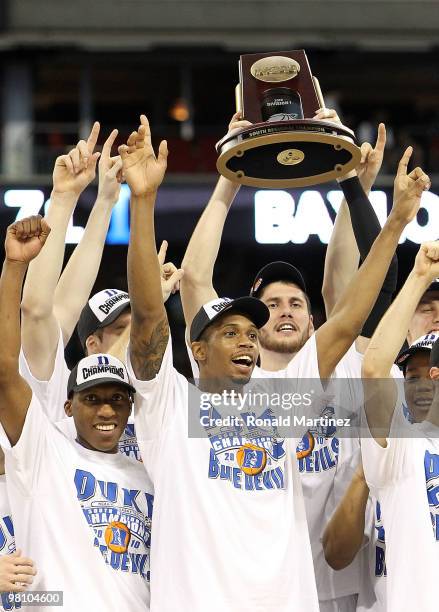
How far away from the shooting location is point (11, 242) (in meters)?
3.79

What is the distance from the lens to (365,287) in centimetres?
412

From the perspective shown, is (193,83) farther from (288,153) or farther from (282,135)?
(282,135)

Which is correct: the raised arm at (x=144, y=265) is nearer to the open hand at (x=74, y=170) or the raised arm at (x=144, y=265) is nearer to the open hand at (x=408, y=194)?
the open hand at (x=74, y=170)

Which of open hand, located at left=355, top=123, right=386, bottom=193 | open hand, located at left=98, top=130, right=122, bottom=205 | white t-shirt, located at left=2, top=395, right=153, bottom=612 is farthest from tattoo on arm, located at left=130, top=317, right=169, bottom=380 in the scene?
open hand, located at left=355, top=123, right=386, bottom=193

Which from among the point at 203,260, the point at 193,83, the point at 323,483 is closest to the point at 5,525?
the point at 323,483

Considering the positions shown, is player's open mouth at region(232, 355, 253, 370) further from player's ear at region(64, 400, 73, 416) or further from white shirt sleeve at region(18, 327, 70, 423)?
white shirt sleeve at region(18, 327, 70, 423)

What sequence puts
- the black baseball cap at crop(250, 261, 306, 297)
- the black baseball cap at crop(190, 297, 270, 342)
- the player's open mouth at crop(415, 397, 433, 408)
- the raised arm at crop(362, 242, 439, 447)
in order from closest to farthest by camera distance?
1. the raised arm at crop(362, 242, 439, 447)
2. the black baseball cap at crop(190, 297, 270, 342)
3. the player's open mouth at crop(415, 397, 433, 408)
4. the black baseball cap at crop(250, 261, 306, 297)

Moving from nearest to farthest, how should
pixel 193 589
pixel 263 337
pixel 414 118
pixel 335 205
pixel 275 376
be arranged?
pixel 193 589, pixel 275 376, pixel 263 337, pixel 335 205, pixel 414 118

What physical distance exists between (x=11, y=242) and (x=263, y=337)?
1.27m

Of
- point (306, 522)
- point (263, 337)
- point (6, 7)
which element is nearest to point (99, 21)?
point (6, 7)

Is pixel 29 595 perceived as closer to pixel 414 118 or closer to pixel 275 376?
pixel 275 376

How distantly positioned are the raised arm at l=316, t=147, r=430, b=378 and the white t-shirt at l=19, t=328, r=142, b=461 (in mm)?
742

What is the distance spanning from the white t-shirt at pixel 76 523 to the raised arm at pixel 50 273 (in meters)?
0.47

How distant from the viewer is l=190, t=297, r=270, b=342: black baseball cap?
13.8 feet
